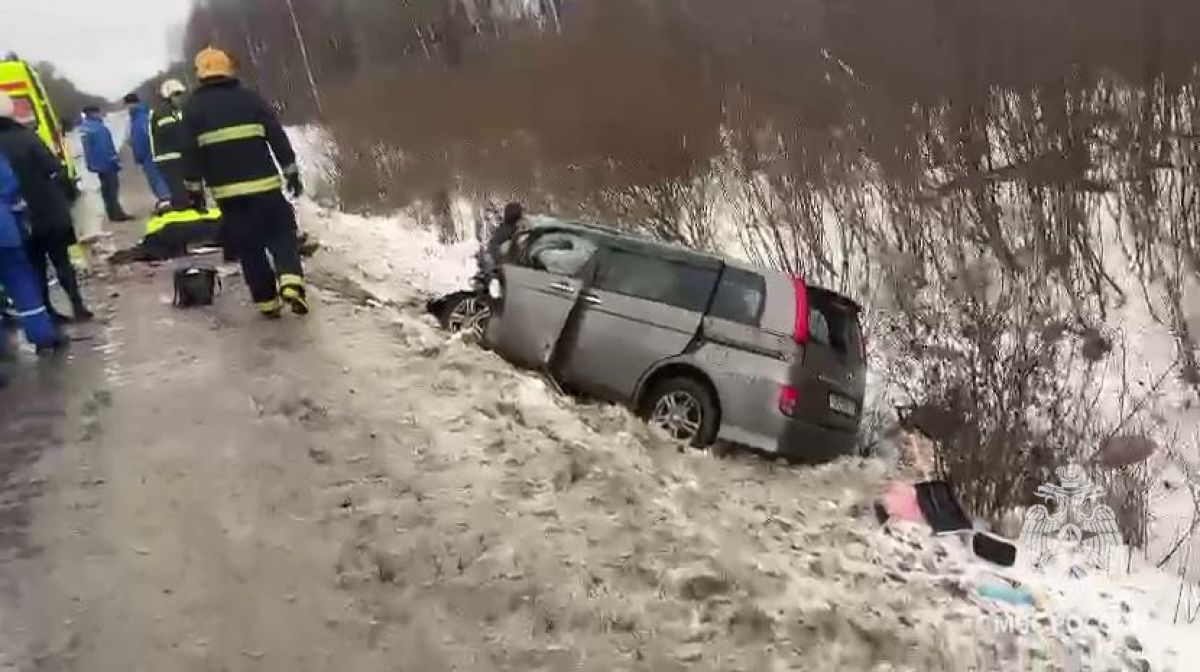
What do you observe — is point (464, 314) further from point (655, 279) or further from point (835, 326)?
point (835, 326)

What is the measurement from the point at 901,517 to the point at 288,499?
13.5 feet

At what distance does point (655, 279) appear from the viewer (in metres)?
9.37

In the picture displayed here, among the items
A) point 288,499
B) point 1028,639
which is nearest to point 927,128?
point 1028,639

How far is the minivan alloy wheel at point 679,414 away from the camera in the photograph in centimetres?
906

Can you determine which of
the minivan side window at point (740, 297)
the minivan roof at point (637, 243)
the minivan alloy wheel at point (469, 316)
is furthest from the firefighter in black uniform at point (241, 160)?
the minivan side window at point (740, 297)

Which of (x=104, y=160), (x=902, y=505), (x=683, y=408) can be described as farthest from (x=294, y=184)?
(x=104, y=160)

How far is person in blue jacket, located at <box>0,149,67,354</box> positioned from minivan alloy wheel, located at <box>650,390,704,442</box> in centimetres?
453

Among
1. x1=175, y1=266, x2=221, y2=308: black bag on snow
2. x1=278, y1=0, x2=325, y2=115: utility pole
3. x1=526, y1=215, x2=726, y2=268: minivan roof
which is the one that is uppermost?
x1=278, y1=0, x2=325, y2=115: utility pole

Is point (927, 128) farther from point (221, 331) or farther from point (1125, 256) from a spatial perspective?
point (221, 331)

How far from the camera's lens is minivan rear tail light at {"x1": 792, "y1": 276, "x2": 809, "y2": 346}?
8984 millimetres

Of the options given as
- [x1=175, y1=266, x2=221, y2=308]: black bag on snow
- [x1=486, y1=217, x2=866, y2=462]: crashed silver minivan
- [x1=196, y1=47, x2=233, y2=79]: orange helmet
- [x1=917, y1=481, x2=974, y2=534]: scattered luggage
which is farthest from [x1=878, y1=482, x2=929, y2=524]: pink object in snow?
[x1=175, y1=266, x2=221, y2=308]: black bag on snow

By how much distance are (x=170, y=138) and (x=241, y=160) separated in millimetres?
6583

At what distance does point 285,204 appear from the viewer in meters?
8.38

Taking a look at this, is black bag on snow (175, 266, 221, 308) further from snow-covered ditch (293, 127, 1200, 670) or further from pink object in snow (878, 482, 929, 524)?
pink object in snow (878, 482, 929, 524)
